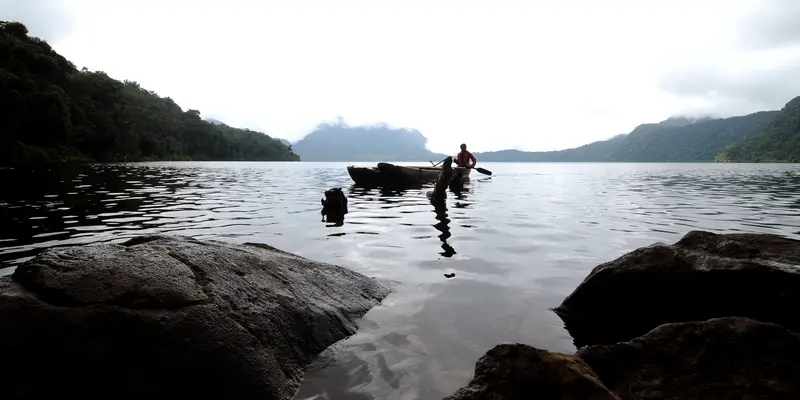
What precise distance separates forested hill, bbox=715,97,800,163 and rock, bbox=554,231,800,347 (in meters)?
186

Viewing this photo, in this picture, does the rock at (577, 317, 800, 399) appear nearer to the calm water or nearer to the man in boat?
the calm water

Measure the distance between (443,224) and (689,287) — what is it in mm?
8444

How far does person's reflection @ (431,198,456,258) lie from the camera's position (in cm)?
935

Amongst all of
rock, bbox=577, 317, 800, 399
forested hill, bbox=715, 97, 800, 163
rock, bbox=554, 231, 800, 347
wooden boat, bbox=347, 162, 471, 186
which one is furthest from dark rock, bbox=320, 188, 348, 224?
forested hill, bbox=715, 97, 800, 163

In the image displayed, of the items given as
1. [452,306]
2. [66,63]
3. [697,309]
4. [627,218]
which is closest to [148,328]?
[452,306]

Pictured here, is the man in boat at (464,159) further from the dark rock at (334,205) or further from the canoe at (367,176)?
the dark rock at (334,205)

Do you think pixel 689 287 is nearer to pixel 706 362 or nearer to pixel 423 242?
pixel 706 362

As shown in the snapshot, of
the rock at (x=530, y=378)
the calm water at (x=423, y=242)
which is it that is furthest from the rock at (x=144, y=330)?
the rock at (x=530, y=378)

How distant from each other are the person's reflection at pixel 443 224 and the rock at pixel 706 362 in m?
5.82

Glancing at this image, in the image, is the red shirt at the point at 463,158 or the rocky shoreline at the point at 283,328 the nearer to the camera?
the rocky shoreline at the point at 283,328

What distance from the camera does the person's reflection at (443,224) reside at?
9.35 metres

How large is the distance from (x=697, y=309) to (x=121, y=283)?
5.59 metres

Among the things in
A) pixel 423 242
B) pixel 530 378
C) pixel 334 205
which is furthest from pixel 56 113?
pixel 530 378

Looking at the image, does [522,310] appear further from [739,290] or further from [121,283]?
[121,283]
